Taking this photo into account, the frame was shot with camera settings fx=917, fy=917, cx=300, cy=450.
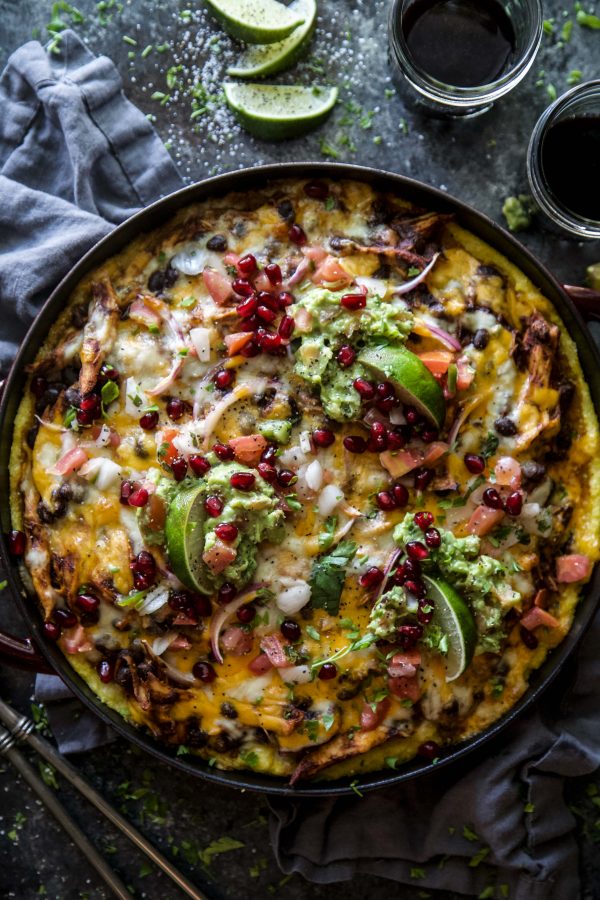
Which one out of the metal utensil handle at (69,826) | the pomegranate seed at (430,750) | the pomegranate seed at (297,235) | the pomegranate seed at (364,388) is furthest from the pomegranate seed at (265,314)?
the metal utensil handle at (69,826)

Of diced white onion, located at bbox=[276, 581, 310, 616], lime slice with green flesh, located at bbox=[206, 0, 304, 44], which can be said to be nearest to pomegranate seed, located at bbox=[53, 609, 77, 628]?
diced white onion, located at bbox=[276, 581, 310, 616]

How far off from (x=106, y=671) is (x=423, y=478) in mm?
1553

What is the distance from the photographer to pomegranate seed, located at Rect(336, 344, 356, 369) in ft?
11.9

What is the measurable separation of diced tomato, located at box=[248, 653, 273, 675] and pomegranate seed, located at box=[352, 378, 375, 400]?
115cm

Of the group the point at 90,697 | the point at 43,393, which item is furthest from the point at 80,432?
the point at 90,697

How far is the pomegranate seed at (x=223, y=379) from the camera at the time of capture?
3789mm

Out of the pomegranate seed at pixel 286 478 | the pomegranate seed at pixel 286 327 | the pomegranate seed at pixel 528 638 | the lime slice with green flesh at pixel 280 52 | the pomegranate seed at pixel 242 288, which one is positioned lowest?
the pomegranate seed at pixel 528 638

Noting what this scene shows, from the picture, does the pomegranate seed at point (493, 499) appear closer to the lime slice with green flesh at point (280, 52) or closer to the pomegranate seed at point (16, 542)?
the pomegranate seed at point (16, 542)

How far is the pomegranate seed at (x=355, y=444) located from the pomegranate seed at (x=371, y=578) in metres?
0.49

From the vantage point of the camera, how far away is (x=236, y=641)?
3.78m

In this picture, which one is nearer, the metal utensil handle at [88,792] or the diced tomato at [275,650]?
the diced tomato at [275,650]

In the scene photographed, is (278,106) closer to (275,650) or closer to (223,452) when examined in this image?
(223,452)

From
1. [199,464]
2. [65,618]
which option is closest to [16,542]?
[65,618]

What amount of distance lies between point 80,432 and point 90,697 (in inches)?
44.6
